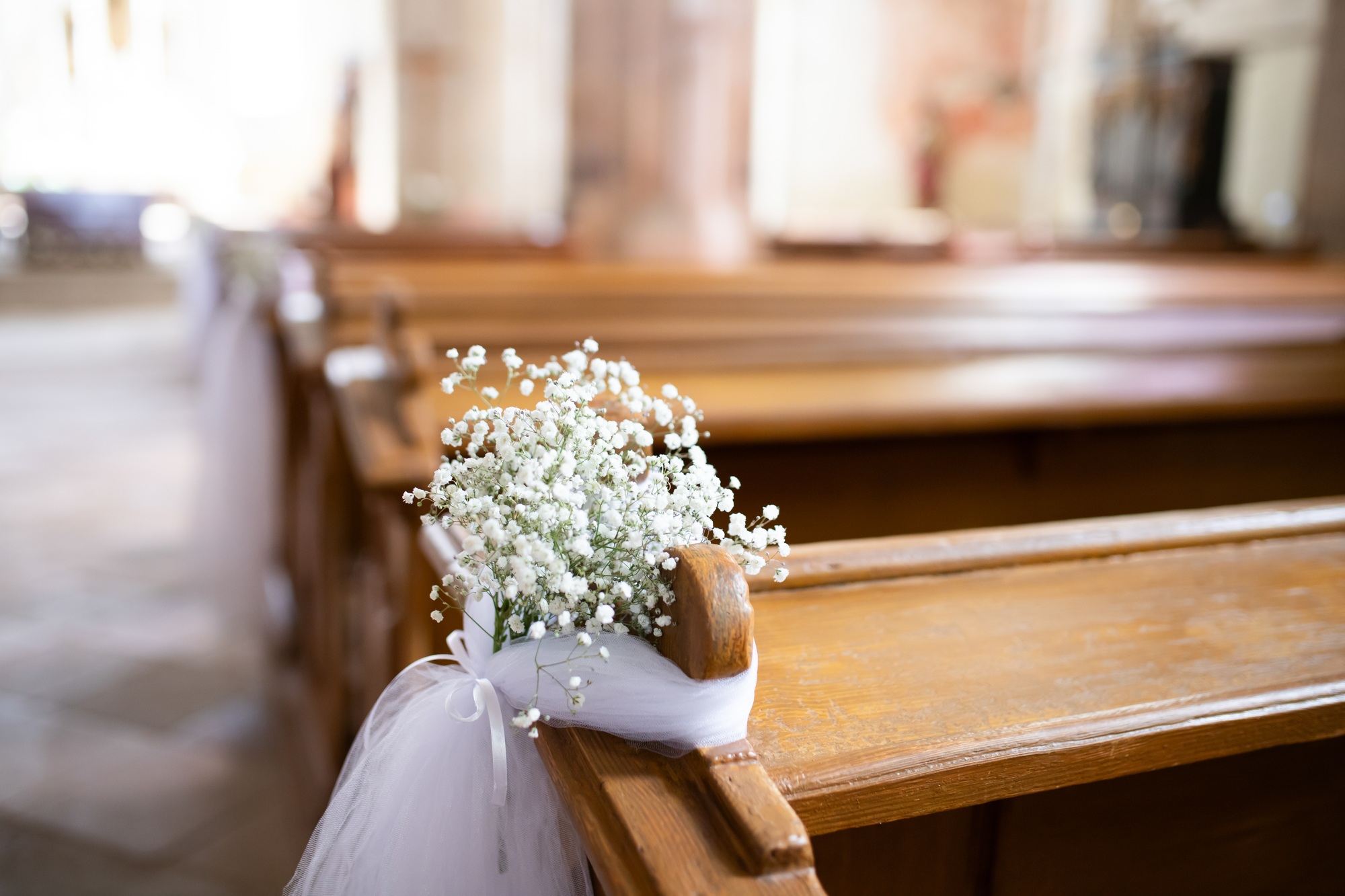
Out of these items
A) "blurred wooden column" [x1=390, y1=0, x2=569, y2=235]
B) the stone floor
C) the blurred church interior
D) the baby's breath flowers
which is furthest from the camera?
"blurred wooden column" [x1=390, y1=0, x2=569, y2=235]

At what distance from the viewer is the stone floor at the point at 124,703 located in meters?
2.57

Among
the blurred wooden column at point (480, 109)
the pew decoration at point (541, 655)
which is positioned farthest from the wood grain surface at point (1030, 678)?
the blurred wooden column at point (480, 109)

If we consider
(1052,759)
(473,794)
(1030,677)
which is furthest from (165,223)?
(1052,759)

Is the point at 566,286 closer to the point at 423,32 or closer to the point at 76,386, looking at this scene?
the point at 76,386

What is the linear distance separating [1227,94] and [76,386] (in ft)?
26.6

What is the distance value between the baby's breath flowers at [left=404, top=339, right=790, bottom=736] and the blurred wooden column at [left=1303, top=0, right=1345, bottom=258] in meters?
6.27

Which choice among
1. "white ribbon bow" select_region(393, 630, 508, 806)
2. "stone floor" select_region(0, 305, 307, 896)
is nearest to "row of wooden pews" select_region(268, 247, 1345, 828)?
"stone floor" select_region(0, 305, 307, 896)

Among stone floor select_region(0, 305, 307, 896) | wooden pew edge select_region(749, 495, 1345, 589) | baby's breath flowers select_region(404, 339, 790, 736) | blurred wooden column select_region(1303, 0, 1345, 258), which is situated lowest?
stone floor select_region(0, 305, 307, 896)

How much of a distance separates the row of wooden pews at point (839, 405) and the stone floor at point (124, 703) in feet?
0.89

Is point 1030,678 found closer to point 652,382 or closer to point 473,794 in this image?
point 473,794

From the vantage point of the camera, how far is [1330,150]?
19.6 ft

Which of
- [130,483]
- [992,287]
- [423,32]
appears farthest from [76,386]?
[992,287]

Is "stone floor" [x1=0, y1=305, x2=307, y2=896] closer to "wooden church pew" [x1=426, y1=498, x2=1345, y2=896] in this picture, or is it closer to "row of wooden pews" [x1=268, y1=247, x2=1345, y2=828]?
"row of wooden pews" [x1=268, y1=247, x2=1345, y2=828]

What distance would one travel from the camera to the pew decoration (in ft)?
2.90
